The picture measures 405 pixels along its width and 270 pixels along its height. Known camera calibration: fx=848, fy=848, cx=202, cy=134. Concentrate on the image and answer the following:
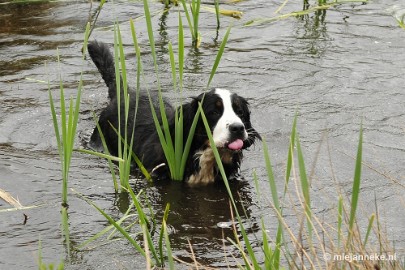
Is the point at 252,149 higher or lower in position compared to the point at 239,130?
lower

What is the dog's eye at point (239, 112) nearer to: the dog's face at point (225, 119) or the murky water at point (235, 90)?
the dog's face at point (225, 119)

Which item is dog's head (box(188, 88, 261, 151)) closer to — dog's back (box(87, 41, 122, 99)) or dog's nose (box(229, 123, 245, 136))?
dog's nose (box(229, 123, 245, 136))

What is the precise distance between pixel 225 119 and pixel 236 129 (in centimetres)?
11

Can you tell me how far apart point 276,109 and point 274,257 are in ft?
14.1

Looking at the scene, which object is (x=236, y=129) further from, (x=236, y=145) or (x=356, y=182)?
(x=356, y=182)

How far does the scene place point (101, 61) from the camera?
7445mm

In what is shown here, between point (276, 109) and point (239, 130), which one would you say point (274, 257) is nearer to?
point (239, 130)

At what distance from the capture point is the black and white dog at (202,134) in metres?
6.09

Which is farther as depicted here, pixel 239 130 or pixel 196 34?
pixel 196 34

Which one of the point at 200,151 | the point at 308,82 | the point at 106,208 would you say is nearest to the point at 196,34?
the point at 308,82

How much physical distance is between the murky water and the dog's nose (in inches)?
18.7

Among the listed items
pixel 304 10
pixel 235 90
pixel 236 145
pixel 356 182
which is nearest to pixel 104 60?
pixel 235 90

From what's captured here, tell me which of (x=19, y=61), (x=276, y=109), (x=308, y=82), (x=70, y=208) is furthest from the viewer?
(x=19, y=61)

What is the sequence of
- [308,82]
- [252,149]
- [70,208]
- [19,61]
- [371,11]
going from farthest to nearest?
[371,11] < [19,61] < [308,82] < [252,149] < [70,208]
